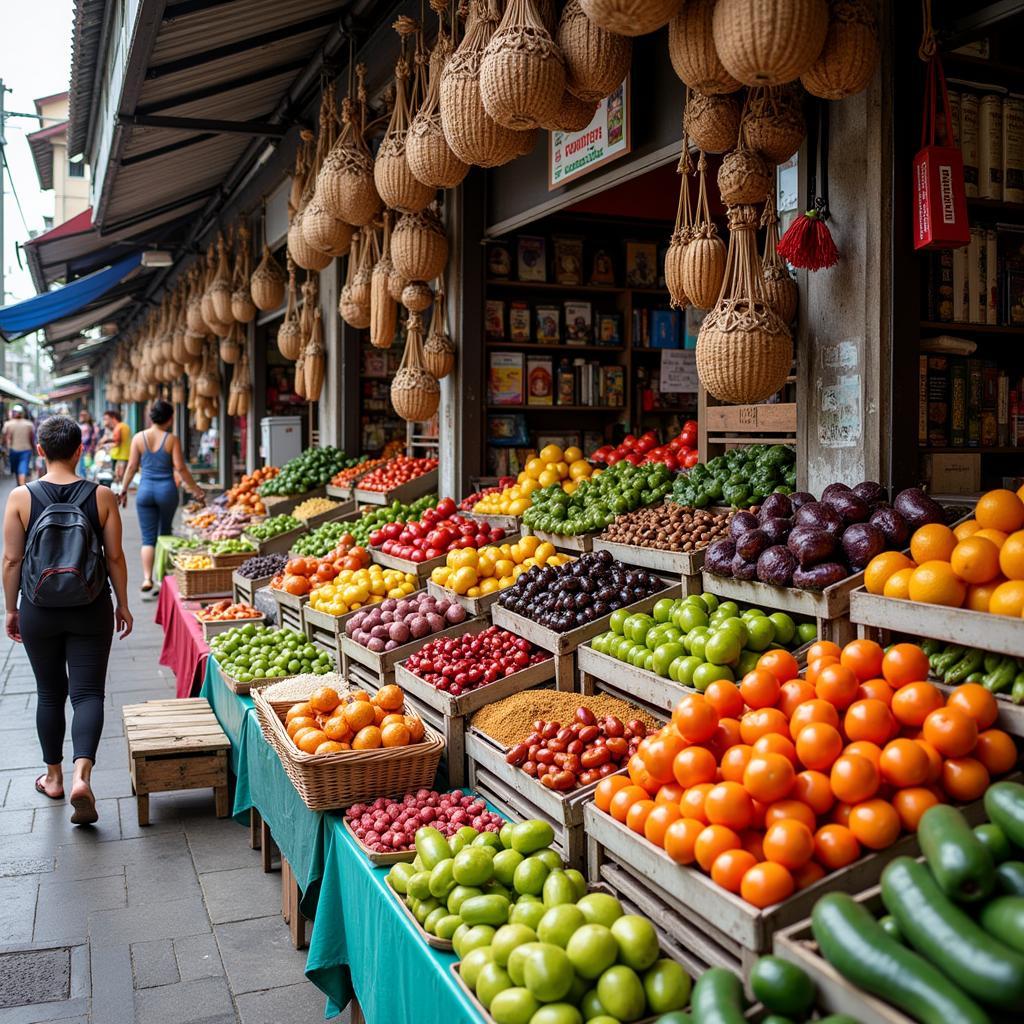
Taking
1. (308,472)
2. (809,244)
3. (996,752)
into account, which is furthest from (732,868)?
(308,472)

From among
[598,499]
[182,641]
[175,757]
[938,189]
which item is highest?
[938,189]

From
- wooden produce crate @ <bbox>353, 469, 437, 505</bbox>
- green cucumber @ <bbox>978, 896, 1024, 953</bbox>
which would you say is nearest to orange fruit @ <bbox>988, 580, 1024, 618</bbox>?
green cucumber @ <bbox>978, 896, 1024, 953</bbox>

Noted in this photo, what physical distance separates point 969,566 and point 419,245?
442cm

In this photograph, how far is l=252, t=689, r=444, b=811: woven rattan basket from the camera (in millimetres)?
3254

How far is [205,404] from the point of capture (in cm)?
1514

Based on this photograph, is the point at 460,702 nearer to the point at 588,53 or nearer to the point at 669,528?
the point at 669,528

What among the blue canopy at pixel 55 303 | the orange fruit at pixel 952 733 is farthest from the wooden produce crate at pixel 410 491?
the blue canopy at pixel 55 303

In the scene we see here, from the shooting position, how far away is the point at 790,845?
6.18ft

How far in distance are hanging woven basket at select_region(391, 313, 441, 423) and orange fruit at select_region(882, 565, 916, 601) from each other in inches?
165

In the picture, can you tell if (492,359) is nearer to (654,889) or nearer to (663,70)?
(663,70)

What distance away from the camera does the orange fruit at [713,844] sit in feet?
6.49

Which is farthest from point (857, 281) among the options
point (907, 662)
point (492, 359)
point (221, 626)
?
point (221, 626)

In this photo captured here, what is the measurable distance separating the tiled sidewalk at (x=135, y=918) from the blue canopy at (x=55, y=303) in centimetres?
976

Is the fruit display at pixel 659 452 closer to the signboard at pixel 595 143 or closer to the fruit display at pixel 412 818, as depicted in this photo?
the signboard at pixel 595 143
